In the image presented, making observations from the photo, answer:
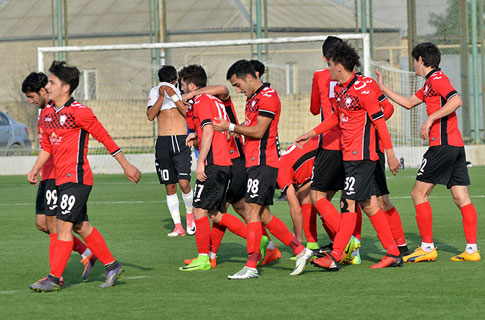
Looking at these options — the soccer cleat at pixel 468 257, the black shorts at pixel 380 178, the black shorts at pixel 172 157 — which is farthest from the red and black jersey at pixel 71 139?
the black shorts at pixel 172 157

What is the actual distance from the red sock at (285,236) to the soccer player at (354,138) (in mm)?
283

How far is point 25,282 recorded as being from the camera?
7.59 metres

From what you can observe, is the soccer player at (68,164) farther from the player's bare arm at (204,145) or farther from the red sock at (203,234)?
the red sock at (203,234)

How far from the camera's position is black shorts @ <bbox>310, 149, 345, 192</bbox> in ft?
27.4

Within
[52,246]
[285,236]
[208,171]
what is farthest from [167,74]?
[52,246]

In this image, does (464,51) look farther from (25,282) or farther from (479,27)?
(25,282)

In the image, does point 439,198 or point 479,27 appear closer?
point 439,198

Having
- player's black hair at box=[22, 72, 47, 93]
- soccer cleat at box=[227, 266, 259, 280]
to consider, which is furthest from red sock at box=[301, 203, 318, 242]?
player's black hair at box=[22, 72, 47, 93]

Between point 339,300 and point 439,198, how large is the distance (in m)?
8.64

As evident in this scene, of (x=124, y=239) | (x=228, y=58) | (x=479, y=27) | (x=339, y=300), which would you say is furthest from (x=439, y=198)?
(x=228, y=58)

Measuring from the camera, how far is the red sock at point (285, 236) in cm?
781

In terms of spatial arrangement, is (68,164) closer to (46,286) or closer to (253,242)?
(46,286)

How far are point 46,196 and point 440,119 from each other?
3.72 m

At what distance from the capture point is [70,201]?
7.03 metres
